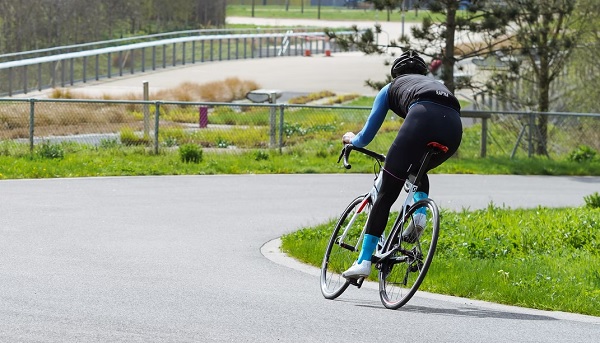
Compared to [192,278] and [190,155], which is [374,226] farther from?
[190,155]

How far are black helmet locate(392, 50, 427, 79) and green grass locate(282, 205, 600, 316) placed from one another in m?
1.78

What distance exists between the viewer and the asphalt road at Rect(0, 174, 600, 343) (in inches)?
291

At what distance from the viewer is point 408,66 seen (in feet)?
27.6

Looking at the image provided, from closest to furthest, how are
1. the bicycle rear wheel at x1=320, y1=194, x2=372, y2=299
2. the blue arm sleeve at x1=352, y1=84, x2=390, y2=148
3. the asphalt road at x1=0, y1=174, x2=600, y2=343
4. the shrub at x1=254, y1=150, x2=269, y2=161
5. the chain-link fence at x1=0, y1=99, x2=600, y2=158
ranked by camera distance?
the asphalt road at x1=0, y1=174, x2=600, y2=343 < the blue arm sleeve at x1=352, y1=84, x2=390, y2=148 < the bicycle rear wheel at x1=320, y1=194, x2=372, y2=299 < the shrub at x1=254, y1=150, x2=269, y2=161 < the chain-link fence at x1=0, y1=99, x2=600, y2=158

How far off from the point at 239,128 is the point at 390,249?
1789 centimetres

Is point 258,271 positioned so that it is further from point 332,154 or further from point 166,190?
point 332,154

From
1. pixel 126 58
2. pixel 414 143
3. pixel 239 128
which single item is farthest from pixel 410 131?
pixel 126 58

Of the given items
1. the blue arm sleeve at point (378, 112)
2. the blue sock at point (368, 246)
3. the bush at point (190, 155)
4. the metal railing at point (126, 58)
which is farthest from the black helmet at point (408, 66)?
the metal railing at point (126, 58)

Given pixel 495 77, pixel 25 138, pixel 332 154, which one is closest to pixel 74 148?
pixel 25 138

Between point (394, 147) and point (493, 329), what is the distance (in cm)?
137

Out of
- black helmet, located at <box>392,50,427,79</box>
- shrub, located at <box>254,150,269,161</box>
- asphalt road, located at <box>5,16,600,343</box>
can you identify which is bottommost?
shrub, located at <box>254,150,269,161</box>

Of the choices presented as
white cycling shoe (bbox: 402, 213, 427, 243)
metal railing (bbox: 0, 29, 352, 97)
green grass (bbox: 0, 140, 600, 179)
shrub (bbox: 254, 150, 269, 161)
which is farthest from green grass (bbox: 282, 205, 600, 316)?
metal railing (bbox: 0, 29, 352, 97)

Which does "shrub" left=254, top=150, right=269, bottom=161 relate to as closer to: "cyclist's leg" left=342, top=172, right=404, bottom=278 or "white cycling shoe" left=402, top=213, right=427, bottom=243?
"cyclist's leg" left=342, top=172, right=404, bottom=278

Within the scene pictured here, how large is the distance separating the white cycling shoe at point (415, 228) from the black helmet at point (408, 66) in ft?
3.32
